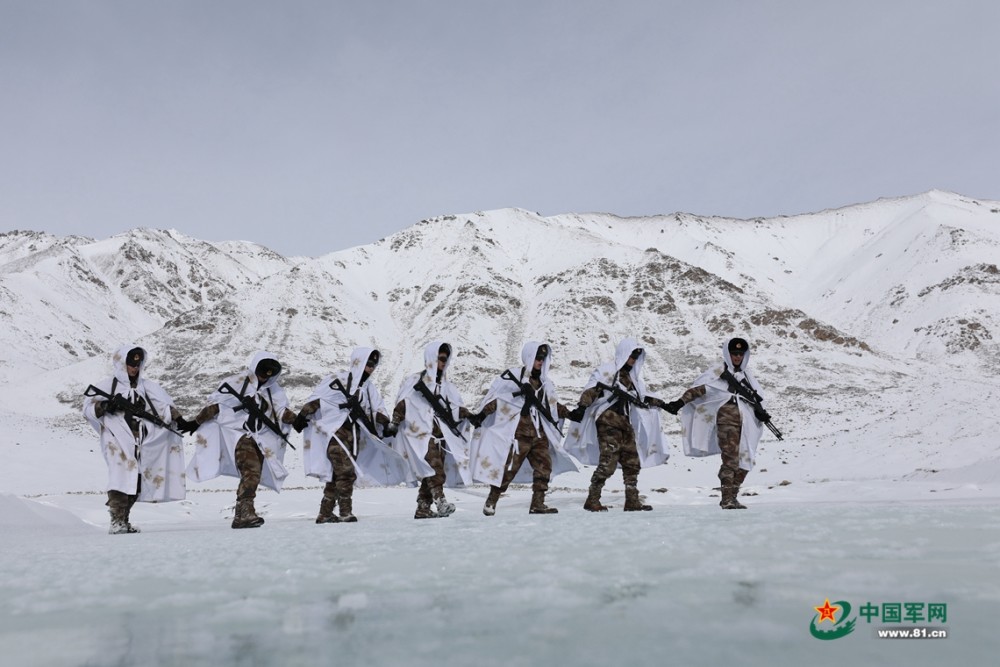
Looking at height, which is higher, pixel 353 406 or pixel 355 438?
pixel 353 406

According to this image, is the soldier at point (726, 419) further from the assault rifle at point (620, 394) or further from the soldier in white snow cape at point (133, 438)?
the soldier in white snow cape at point (133, 438)

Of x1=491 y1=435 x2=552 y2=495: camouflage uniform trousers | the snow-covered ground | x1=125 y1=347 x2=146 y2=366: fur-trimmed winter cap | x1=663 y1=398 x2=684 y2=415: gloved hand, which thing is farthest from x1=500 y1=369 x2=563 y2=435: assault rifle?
x1=125 y1=347 x2=146 y2=366: fur-trimmed winter cap

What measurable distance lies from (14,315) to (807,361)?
7466 cm

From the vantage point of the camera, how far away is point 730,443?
946 cm

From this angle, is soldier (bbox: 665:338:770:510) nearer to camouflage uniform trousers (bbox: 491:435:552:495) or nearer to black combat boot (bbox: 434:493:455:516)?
camouflage uniform trousers (bbox: 491:435:552:495)

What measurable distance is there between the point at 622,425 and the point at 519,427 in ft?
4.48

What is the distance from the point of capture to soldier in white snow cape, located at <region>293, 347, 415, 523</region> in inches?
368

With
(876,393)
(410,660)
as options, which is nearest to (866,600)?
(410,660)

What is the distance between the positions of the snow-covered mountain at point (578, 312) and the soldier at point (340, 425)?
12.8 metres

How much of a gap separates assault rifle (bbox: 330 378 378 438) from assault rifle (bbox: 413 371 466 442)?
770 mm

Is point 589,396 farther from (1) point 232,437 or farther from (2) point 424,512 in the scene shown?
(1) point 232,437

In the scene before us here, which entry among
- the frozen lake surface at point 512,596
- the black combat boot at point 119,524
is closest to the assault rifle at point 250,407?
the black combat boot at point 119,524

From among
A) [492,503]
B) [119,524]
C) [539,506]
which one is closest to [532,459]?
[539,506]

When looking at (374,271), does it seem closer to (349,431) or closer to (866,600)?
(349,431)
